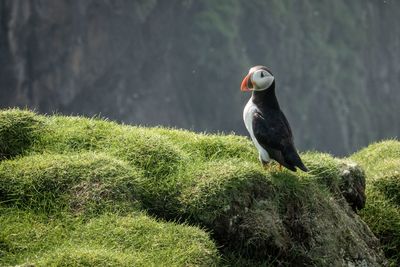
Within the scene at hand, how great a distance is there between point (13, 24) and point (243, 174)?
53130 mm

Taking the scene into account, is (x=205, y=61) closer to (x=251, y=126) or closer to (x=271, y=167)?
(x=271, y=167)

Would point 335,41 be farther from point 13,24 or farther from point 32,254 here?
point 32,254

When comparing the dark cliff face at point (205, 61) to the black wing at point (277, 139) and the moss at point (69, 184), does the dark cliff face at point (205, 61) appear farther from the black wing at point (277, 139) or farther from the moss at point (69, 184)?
the black wing at point (277, 139)

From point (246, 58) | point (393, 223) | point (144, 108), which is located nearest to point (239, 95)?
point (246, 58)

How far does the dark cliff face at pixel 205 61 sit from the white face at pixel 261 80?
51.7 metres

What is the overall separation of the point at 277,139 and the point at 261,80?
2.34 feet

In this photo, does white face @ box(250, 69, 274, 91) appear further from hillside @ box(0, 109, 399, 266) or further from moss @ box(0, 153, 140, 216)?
moss @ box(0, 153, 140, 216)

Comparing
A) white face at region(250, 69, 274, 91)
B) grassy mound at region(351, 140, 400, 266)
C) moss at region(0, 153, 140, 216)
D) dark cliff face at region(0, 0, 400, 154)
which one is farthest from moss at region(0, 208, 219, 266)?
dark cliff face at region(0, 0, 400, 154)

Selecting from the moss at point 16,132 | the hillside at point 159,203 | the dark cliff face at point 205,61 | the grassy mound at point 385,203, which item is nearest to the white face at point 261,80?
the hillside at point 159,203

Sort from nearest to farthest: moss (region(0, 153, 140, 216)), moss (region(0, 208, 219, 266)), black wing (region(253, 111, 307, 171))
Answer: moss (region(0, 208, 219, 266))
moss (region(0, 153, 140, 216))
black wing (region(253, 111, 307, 171))

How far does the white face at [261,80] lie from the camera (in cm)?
734

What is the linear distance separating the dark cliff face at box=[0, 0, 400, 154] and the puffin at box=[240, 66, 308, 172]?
5172 centimetres

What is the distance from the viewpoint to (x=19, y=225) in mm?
6230

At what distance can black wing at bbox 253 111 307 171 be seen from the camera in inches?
272
